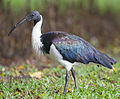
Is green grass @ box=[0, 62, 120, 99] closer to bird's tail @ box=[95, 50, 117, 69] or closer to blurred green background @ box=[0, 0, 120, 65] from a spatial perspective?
bird's tail @ box=[95, 50, 117, 69]

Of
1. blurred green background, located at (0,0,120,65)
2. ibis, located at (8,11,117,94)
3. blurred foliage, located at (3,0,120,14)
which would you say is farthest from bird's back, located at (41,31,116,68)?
blurred foliage, located at (3,0,120,14)

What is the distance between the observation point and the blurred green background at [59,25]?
8938mm

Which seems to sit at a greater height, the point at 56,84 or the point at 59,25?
the point at 59,25

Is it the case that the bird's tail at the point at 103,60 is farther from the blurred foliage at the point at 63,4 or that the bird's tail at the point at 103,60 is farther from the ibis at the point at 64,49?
the blurred foliage at the point at 63,4

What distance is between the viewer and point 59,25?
1059 centimetres

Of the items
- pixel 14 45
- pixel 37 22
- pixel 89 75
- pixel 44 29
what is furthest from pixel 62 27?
pixel 37 22

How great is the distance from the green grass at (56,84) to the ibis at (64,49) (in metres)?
0.42

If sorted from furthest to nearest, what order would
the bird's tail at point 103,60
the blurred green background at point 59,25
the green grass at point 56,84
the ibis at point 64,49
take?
the blurred green background at point 59,25 → the bird's tail at point 103,60 → the green grass at point 56,84 → the ibis at point 64,49

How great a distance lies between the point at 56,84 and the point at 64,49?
1.03 m

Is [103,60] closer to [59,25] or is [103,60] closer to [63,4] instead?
[59,25]

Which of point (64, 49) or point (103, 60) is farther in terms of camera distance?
point (103, 60)

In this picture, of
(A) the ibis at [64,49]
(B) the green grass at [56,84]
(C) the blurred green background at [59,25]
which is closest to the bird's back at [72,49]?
(A) the ibis at [64,49]

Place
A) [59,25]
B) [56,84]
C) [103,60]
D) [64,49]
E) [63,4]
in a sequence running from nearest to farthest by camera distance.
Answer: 1. [64,49]
2. [103,60]
3. [56,84]
4. [59,25]
5. [63,4]

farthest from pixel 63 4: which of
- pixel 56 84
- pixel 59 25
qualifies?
pixel 56 84
